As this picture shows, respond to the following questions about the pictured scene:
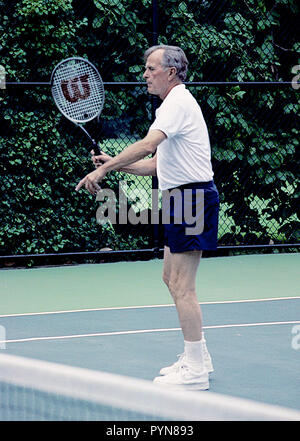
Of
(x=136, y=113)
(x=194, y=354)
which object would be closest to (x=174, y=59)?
(x=194, y=354)

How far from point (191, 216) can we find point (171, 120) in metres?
0.51

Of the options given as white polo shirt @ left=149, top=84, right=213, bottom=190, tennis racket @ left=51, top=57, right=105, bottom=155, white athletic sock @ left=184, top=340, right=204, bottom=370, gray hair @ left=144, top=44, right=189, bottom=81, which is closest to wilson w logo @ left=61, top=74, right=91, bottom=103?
tennis racket @ left=51, top=57, right=105, bottom=155

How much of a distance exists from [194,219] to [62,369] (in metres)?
2.31

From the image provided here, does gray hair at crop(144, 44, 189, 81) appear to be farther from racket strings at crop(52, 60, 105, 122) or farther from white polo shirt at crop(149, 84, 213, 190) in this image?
racket strings at crop(52, 60, 105, 122)

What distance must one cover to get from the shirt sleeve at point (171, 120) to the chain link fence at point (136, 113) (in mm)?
4155

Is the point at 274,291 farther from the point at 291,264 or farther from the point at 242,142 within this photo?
the point at 242,142

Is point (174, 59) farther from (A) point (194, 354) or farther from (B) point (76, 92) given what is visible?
(A) point (194, 354)

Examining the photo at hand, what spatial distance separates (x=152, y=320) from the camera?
22.8ft

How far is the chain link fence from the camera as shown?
936 centimetres

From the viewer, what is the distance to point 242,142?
10.4m

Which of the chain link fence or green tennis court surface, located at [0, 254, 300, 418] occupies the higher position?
the chain link fence

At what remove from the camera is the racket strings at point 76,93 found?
6336 millimetres

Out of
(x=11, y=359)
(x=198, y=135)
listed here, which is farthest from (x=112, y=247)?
(x=11, y=359)

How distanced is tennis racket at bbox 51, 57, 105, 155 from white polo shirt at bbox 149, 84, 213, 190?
1228 mm
